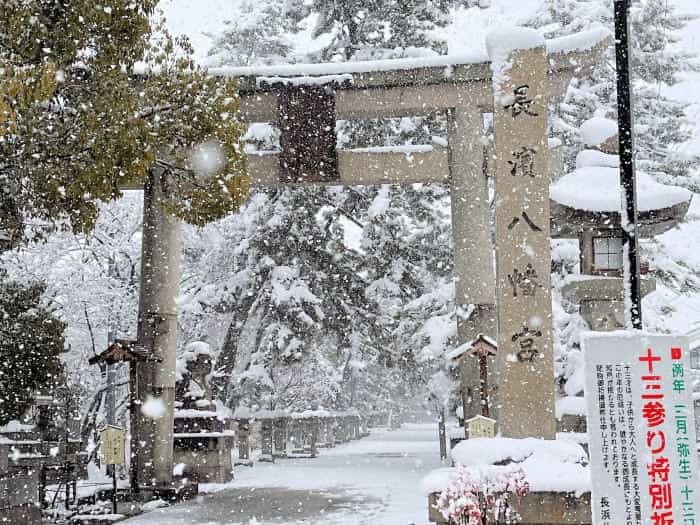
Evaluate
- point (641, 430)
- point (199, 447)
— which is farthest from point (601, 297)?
point (199, 447)

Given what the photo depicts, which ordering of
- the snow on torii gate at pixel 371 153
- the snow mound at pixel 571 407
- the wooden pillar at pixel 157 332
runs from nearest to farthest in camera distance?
the snow mound at pixel 571 407 < the snow on torii gate at pixel 371 153 < the wooden pillar at pixel 157 332

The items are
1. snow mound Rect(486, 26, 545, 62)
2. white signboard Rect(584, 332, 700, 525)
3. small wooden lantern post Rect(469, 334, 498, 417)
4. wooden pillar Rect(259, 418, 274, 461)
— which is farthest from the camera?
wooden pillar Rect(259, 418, 274, 461)

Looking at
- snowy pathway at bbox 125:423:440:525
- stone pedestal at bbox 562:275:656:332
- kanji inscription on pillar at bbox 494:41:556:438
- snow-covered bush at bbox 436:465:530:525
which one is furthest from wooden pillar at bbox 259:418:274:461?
snow-covered bush at bbox 436:465:530:525

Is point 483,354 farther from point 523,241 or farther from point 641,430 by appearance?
point 641,430

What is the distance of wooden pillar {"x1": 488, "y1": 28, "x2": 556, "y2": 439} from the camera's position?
938 cm

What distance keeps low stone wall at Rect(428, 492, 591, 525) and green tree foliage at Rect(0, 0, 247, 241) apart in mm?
5095

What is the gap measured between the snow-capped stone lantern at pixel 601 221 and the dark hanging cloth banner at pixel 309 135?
3.92 meters

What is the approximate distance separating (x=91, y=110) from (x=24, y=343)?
6575 mm

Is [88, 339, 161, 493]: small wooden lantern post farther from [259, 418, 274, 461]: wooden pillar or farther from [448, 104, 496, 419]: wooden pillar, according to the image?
[259, 418, 274, 461]: wooden pillar

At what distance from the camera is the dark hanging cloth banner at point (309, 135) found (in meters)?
13.2

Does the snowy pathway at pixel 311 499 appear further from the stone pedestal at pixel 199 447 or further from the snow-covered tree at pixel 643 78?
the snow-covered tree at pixel 643 78

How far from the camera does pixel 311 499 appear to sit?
13.5 m

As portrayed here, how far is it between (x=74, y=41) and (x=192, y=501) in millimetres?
8515

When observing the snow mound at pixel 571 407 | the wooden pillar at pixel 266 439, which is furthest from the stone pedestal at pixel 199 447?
the wooden pillar at pixel 266 439
